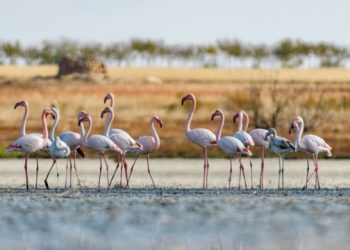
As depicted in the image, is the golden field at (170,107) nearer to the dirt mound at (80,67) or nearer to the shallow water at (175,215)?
the dirt mound at (80,67)

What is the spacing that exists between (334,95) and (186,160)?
2376cm

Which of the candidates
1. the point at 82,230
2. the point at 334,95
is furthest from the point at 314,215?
the point at 334,95

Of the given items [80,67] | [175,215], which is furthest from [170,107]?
[175,215]

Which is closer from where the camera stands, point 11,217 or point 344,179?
point 11,217

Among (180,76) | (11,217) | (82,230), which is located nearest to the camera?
(82,230)

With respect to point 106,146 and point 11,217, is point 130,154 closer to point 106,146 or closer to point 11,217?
point 106,146

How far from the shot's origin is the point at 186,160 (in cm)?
2730

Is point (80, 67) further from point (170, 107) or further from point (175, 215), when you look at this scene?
point (175, 215)

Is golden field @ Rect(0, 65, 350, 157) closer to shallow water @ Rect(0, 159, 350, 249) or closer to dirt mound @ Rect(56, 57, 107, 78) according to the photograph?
dirt mound @ Rect(56, 57, 107, 78)

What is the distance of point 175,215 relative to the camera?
54.1ft

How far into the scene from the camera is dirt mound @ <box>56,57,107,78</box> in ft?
206

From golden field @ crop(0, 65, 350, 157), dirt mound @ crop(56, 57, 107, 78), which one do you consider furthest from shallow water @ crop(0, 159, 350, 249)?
dirt mound @ crop(56, 57, 107, 78)

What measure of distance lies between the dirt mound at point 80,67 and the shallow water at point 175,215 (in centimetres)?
3975

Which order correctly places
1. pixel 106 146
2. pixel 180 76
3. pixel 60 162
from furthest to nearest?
pixel 180 76 < pixel 60 162 < pixel 106 146
